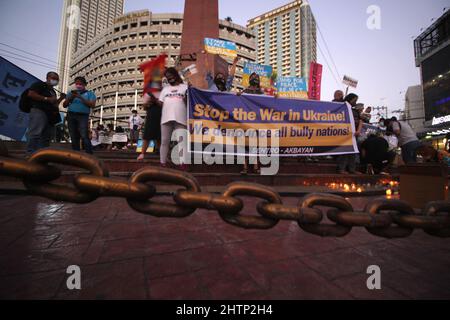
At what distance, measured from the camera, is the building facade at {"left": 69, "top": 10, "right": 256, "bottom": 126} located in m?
56.7

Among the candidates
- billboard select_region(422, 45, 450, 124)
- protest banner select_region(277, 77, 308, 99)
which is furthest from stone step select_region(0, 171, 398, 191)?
billboard select_region(422, 45, 450, 124)

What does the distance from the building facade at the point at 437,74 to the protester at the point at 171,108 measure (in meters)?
40.6

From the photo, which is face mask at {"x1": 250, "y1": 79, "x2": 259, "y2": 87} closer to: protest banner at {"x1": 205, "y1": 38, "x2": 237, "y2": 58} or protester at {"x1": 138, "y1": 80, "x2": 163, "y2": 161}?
protester at {"x1": 138, "y1": 80, "x2": 163, "y2": 161}

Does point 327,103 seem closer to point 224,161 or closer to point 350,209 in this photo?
point 224,161

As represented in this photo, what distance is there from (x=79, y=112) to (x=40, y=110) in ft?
1.96

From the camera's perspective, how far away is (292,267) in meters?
1.34

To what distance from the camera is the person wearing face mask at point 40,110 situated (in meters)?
3.86

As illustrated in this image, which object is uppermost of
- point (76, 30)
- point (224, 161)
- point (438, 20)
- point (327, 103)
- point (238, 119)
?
point (76, 30)

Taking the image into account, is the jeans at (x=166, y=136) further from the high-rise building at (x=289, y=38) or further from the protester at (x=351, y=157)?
the high-rise building at (x=289, y=38)

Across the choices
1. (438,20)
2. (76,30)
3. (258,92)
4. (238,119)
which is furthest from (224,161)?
(76,30)

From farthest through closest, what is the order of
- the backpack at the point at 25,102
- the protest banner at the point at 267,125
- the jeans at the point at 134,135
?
the jeans at the point at 134,135, the protest banner at the point at 267,125, the backpack at the point at 25,102

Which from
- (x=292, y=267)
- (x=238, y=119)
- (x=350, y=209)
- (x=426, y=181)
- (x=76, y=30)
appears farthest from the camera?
(x=76, y=30)

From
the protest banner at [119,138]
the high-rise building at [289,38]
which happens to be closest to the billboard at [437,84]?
the protest banner at [119,138]

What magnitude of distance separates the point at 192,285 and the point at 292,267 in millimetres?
634
